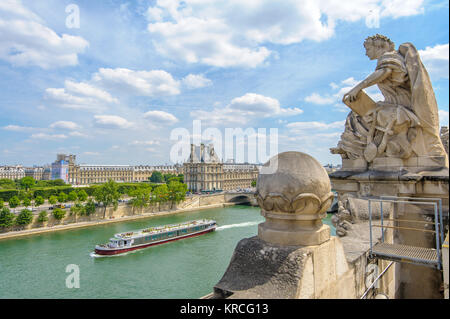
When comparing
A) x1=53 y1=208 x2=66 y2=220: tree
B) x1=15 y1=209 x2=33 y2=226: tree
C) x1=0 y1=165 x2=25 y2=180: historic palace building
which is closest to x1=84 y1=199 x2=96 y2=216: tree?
x1=53 y1=208 x2=66 y2=220: tree

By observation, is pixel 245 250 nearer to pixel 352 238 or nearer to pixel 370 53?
pixel 352 238

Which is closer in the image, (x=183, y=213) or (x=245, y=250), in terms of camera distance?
(x=245, y=250)

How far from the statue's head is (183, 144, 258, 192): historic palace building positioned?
220ft

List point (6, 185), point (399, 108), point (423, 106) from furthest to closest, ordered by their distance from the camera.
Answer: point (6, 185) < point (399, 108) < point (423, 106)

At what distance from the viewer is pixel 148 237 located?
81.5ft

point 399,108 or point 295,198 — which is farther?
point 399,108

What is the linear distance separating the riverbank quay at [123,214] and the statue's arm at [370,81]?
1256 inches

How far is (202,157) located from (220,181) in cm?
731

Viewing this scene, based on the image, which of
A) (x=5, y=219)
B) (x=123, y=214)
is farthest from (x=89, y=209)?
(x=5, y=219)

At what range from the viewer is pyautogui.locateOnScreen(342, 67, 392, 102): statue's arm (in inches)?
174

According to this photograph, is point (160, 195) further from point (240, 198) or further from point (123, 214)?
point (240, 198)

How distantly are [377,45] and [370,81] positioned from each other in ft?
2.84

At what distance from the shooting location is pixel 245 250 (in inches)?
85.0
